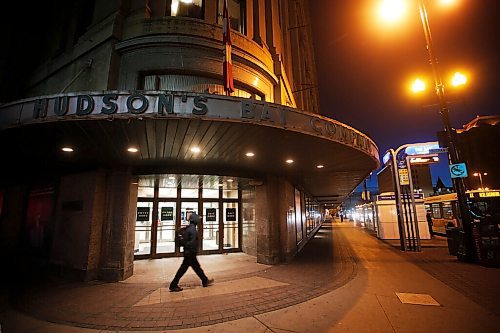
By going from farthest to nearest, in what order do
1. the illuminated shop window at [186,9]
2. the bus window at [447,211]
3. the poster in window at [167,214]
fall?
the bus window at [447,211]
the poster in window at [167,214]
the illuminated shop window at [186,9]

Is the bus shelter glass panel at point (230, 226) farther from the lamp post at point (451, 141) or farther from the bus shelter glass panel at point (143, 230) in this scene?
the lamp post at point (451, 141)

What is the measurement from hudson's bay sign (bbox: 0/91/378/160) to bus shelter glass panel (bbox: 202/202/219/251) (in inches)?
319

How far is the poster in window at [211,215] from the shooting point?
12172mm

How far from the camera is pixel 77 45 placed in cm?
959

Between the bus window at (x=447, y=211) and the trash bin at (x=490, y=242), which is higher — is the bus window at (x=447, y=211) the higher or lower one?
the higher one

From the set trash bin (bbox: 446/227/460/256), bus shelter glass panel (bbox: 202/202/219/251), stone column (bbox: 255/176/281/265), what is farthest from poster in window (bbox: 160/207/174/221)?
trash bin (bbox: 446/227/460/256)

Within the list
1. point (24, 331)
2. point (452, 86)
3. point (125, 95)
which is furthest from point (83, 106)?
point (452, 86)

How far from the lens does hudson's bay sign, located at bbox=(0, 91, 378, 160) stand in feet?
15.3

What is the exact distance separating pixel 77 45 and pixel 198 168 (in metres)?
6.92

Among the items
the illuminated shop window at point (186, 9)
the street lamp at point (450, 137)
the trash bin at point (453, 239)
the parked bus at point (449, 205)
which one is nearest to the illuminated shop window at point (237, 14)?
the illuminated shop window at point (186, 9)

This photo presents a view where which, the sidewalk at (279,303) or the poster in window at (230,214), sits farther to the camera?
the poster in window at (230,214)

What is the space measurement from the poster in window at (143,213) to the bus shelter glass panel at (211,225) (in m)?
2.67

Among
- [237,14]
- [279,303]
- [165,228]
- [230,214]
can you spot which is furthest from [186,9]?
[279,303]

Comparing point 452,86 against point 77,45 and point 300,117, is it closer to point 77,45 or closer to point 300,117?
point 300,117
